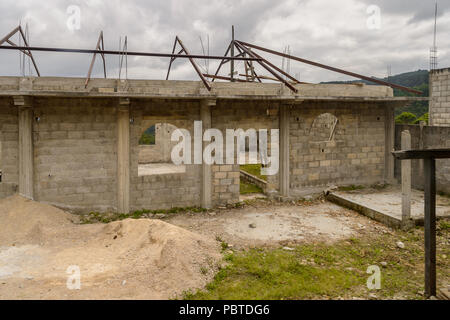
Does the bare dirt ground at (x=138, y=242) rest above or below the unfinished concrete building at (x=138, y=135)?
below

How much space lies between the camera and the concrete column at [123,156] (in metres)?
10.8

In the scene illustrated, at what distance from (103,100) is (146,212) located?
148 inches

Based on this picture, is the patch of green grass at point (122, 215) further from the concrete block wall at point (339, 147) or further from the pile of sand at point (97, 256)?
the concrete block wall at point (339, 147)

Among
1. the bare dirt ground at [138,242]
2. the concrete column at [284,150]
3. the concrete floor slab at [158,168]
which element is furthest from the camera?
the concrete floor slab at [158,168]

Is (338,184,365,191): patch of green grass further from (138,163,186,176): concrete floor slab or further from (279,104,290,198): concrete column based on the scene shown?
(138,163,186,176): concrete floor slab

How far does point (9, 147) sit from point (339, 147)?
11.3m

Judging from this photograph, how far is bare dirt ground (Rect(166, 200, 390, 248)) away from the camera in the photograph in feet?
29.5

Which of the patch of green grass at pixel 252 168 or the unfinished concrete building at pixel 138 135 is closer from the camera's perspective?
the unfinished concrete building at pixel 138 135

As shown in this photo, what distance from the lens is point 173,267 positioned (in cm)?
651

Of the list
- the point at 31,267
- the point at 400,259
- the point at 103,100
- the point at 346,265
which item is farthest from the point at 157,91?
the point at 400,259

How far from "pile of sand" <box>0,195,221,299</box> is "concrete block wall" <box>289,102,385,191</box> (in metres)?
5.93

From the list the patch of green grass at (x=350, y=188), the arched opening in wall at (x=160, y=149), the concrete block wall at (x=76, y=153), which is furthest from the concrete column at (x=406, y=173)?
the arched opening in wall at (x=160, y=149)

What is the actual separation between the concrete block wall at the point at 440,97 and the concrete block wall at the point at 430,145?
4.97 m

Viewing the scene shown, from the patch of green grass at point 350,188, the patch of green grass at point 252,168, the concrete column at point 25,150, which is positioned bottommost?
the patch of green grass at point 350,188
